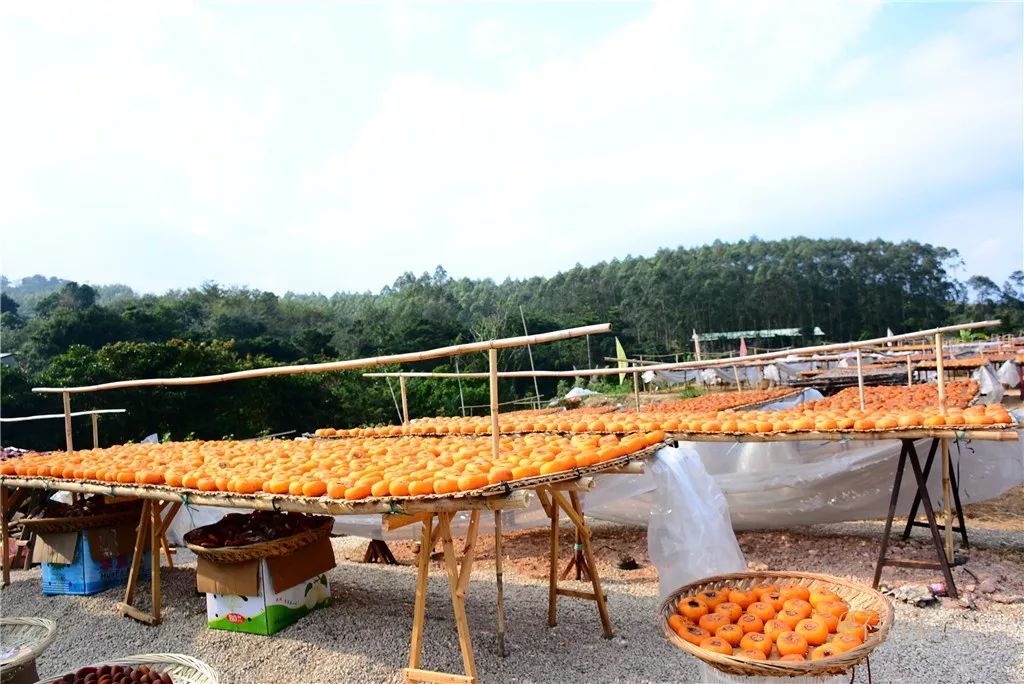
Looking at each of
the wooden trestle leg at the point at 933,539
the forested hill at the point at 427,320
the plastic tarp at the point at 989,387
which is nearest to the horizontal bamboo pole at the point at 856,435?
the wooden trestle leg at the point at 933,539

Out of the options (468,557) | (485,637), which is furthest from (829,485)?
(468,557)

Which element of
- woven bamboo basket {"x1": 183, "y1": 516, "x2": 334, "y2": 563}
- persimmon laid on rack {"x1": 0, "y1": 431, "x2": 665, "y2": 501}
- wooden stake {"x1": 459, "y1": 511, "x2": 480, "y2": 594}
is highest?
persimmon laid on rack {"x1": 0, "y1": 431, "x2": 665, "y2": 501}

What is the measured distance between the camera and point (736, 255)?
196 feet

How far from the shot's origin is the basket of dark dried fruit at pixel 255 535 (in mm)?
4211

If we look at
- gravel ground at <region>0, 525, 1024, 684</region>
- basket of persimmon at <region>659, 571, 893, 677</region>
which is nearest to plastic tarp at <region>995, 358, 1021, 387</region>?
gravel ground at <region>0, 525, 1024, 684</region>

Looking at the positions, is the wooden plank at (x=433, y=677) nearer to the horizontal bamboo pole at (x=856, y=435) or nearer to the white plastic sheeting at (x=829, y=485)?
the horizontal bamboo pole at (x=856, y=435)

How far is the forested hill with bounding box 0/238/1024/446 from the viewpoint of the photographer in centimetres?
1694

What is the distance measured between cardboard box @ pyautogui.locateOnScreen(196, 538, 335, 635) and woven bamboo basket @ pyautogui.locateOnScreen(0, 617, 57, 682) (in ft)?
3.25

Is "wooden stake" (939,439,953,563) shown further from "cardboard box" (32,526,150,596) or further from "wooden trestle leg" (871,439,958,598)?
"cardboard box" (32,526,150,596)

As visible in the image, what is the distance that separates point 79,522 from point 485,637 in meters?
3.67

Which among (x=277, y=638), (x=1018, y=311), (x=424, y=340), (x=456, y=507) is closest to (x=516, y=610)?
(x=277, y=638)

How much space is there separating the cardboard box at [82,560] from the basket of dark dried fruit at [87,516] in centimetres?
6

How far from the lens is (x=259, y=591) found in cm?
427

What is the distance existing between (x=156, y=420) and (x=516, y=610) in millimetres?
14775
